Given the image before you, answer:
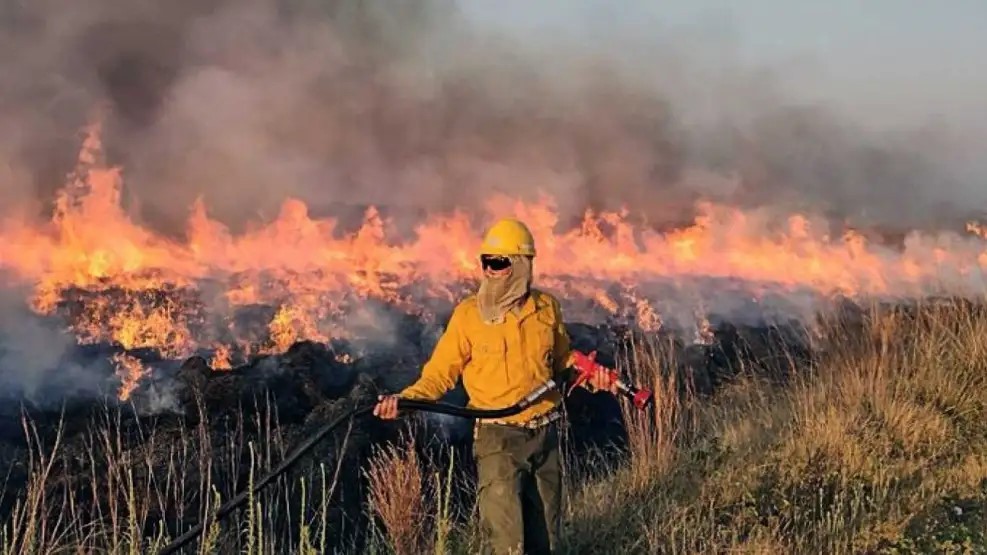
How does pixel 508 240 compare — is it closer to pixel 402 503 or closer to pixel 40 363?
pixel 402 503

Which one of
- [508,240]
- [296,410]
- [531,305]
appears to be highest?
[508,240]

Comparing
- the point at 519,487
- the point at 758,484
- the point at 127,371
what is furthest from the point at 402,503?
the point at 127,371

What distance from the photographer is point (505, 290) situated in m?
4.39

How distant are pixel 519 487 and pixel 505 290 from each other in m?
0.98

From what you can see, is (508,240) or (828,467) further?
(828,467)

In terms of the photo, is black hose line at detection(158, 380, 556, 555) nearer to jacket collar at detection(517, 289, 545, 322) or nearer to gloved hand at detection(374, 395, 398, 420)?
gloved hand at detection(374, 395, 398, 420)

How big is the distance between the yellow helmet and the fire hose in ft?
2.14

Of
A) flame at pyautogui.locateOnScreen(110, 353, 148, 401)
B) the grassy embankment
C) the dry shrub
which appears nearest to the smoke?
flame at pyautogui.locateOnScreen(110, 353, 148, 401)

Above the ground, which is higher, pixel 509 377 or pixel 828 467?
pixel 509 377

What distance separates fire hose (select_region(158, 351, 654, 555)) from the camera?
370 cm

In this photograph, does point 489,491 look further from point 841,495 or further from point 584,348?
point 584,348

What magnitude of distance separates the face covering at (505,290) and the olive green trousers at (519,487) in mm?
570

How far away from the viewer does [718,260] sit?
23922 millimetres

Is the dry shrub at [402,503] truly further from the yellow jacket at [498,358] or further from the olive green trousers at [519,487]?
the yellow jacket at [498,358]
